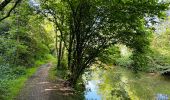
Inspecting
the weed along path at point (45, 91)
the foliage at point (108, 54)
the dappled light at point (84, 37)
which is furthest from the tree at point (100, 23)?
the weed along path at point (45, 91)

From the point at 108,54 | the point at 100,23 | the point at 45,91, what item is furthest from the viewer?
the point at 108,54

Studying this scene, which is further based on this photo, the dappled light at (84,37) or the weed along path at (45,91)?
the weed along path at (45,91)

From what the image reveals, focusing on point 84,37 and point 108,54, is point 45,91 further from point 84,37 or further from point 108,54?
point 108,54

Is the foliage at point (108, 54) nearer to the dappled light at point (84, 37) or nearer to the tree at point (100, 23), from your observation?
the dappled light at point (84, 37)

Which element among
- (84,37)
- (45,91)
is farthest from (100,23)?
(45,91)

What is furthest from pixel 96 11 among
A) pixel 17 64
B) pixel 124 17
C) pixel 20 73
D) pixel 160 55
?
pixel 160 55

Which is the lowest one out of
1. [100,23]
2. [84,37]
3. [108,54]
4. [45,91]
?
[45,91]

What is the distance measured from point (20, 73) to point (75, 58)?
5.71m

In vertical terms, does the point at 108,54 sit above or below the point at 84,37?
below

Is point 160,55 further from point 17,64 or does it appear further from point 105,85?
point 17,64

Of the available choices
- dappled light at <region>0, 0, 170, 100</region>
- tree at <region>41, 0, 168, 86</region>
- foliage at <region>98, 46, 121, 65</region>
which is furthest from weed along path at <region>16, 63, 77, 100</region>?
foliage at <region>98, 46, 121, 65</region>

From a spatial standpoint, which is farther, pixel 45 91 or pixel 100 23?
pixel 100 23

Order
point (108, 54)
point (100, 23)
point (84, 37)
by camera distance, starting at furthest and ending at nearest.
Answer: point (108, 54)
point (84, 37)
point (100, 23)

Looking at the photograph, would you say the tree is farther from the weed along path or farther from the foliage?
the weed along path
